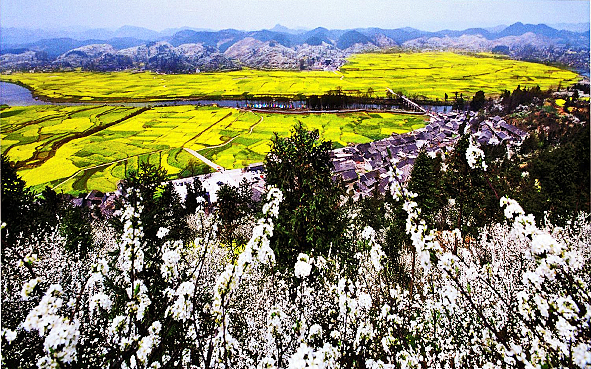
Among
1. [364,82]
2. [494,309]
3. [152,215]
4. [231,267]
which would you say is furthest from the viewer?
[364,82]

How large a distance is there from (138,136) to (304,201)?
51029 mm

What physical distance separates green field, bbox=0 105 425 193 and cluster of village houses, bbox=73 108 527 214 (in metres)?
3.17

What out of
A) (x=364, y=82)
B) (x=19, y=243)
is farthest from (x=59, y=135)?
(x=364, y=82)

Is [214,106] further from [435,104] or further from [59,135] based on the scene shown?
[435,104]

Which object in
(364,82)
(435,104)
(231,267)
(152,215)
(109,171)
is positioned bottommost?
(109,171)

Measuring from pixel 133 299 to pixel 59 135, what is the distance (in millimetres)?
60403

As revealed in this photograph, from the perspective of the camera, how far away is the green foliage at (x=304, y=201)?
28.7 feet

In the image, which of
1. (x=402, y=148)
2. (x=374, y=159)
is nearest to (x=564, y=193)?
(x=374, y=159)

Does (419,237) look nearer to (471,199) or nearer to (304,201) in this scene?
(304,201)

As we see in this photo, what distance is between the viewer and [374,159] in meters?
42.8

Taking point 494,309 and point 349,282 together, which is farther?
point 494,309

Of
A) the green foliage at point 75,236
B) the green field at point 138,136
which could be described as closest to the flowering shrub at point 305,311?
the green foliage at point 75,236

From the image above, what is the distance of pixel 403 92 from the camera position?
85.1m

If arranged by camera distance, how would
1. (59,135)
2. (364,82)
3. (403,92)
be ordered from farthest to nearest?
(364,82), (403,92), (59,135)
